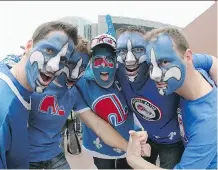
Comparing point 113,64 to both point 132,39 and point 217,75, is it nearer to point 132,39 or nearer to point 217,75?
point 132,39

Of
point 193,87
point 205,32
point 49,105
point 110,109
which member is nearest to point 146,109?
point 110,109

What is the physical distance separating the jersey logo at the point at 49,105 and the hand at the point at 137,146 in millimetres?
501

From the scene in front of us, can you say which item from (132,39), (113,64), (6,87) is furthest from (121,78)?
(6,87)

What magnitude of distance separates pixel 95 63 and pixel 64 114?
358mm

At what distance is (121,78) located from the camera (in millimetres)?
1612

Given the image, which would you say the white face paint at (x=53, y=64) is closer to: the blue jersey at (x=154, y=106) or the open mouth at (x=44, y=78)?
the open mouth at (x=44, y=78)

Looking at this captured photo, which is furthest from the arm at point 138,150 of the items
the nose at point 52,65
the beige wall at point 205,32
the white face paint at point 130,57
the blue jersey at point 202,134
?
the beige wall at point 205,32

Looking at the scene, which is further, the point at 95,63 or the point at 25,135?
the point at 95,63

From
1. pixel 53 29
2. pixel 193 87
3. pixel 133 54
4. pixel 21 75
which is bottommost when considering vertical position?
pixel 193 87

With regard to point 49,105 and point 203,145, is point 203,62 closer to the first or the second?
point 203,145

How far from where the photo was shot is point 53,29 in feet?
4.48

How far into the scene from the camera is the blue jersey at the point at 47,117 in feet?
4.93

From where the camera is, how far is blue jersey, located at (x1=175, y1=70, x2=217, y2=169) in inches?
44.1

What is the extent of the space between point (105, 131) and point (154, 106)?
38cm
